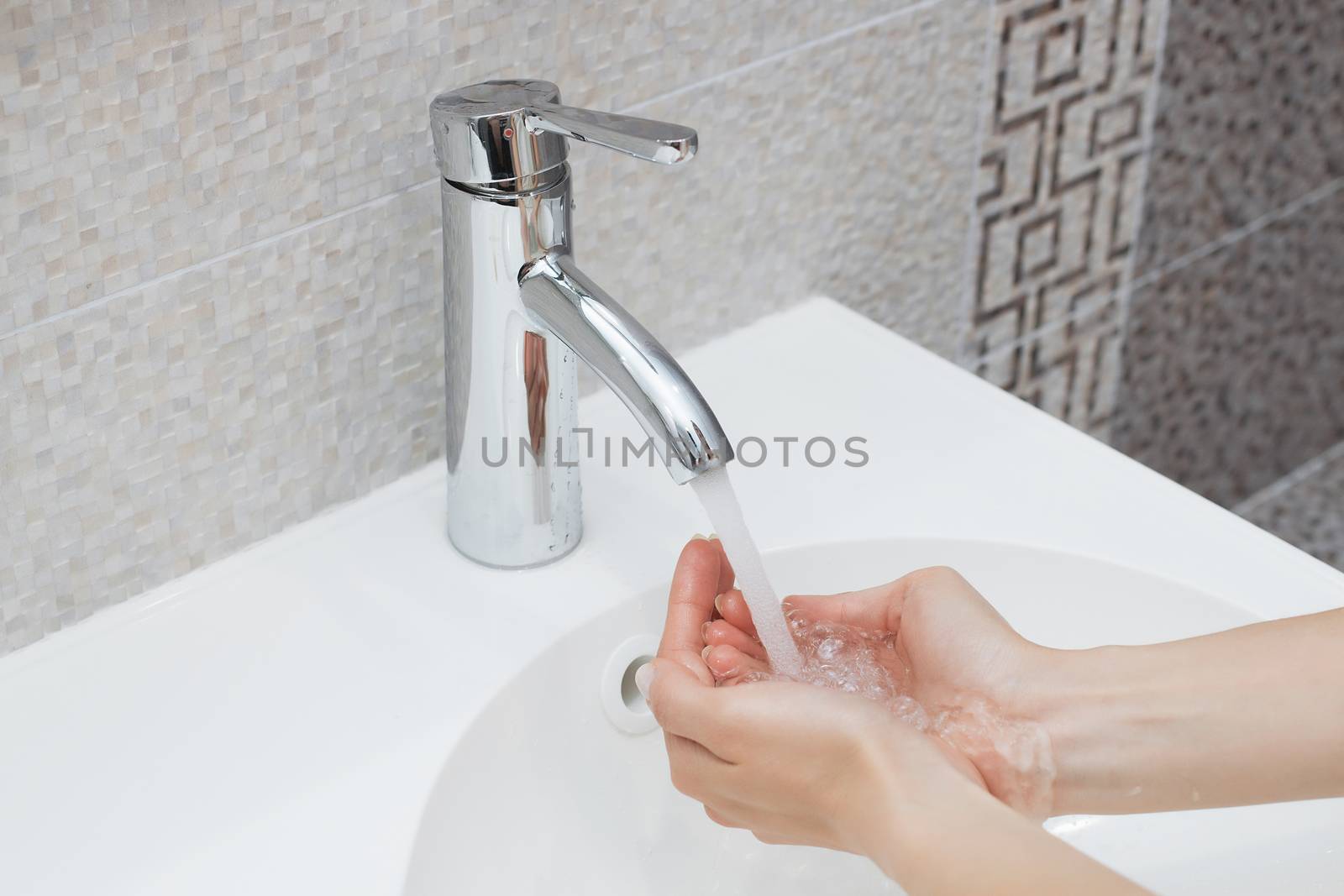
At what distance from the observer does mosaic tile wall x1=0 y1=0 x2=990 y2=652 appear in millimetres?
558

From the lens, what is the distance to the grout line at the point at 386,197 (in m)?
0.58

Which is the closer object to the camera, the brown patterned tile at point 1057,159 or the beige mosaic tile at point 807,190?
the beige mosaic tile at point 807,190

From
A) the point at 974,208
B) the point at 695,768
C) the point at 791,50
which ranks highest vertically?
the point at 791,50

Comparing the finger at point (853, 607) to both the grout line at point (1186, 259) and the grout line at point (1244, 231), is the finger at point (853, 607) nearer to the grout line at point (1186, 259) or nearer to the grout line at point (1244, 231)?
the grout line at point (1186, 259)

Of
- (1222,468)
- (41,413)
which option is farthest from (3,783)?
(1222,468)

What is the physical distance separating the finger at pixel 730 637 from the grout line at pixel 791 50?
10.7 inches

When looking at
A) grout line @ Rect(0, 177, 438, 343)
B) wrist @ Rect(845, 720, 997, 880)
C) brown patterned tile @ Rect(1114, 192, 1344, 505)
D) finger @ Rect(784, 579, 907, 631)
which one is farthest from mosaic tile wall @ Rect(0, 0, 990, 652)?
brown patterned tile @ Rect(1114, 192, 1344, 505)

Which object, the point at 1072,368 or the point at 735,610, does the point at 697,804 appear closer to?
the point at 735,610

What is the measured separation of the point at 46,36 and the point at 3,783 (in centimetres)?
30

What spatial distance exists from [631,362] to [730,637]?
0.14 meters

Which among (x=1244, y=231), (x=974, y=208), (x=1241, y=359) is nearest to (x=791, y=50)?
(x=974, y=208)

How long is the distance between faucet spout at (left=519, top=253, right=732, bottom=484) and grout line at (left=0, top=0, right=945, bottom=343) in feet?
0.36

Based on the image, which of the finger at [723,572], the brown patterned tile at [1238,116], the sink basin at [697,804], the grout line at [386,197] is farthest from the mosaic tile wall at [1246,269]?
the finger at [723,572]

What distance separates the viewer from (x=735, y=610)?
2.01ft
